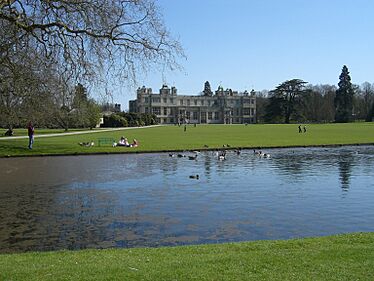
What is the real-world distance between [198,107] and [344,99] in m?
53.5

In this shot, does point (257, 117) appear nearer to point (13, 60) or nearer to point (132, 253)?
point (13, 60)

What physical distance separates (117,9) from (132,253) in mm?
12750

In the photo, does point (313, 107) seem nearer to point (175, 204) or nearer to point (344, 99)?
point (344, 99)

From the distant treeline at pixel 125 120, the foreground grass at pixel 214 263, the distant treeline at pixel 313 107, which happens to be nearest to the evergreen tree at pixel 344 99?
the distant treeline at pixel 313 107

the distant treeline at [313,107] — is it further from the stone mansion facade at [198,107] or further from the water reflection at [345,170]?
the water reflection at [345,170]

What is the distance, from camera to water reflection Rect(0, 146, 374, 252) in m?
9.06

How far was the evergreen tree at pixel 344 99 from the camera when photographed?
4707 inches

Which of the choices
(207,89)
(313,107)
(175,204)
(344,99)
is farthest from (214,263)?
(207,89)

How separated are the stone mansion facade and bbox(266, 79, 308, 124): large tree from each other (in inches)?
1275

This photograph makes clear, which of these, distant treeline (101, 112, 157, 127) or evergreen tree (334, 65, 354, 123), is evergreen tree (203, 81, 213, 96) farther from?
evergreen tree (334, 65, 354, 123)

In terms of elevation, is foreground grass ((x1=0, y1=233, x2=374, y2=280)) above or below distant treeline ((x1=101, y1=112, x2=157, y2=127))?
below

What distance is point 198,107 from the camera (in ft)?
522

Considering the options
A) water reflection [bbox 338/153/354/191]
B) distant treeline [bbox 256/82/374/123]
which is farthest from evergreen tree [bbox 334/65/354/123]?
Result: water reflection [bbox 338/153/354/191]

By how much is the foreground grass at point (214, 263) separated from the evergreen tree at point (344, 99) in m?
118
